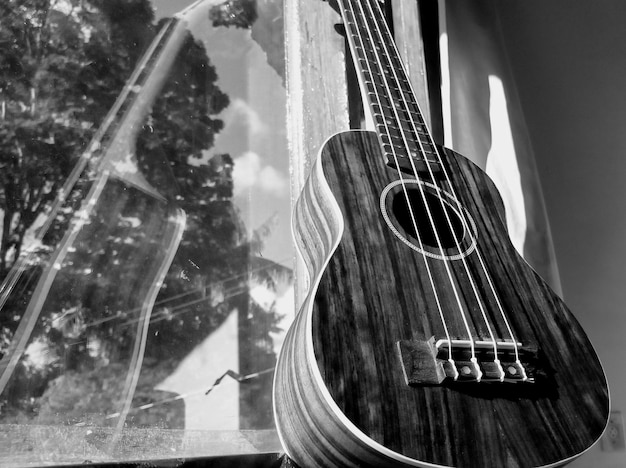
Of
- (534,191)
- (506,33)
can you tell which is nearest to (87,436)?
(534,191)

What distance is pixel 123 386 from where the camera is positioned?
3.03 feet

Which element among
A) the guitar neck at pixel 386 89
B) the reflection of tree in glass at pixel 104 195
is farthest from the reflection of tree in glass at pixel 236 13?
the guitar neck at pixel 386 89

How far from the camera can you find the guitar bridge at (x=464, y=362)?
64cm

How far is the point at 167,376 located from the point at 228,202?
419mm

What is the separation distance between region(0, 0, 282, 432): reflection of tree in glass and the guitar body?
31 centimetres

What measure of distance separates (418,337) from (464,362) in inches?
2.4

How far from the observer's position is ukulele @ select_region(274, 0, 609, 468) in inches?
23.7

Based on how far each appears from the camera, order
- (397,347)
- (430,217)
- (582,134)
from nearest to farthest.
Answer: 1. (397,347)
2. (430,217)
3. (582,134)

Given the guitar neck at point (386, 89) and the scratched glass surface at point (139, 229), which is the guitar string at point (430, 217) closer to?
the guitar neck at point (386, 89)

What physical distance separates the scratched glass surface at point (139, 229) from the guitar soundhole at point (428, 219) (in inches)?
16.1

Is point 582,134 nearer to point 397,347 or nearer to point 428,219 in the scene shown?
point 428,219

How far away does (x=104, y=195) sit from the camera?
1.06 metres

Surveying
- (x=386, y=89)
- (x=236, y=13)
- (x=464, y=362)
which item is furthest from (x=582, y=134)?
(x=464, y=362)

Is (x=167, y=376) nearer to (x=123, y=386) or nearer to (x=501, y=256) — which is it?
(x=123, y=386)
